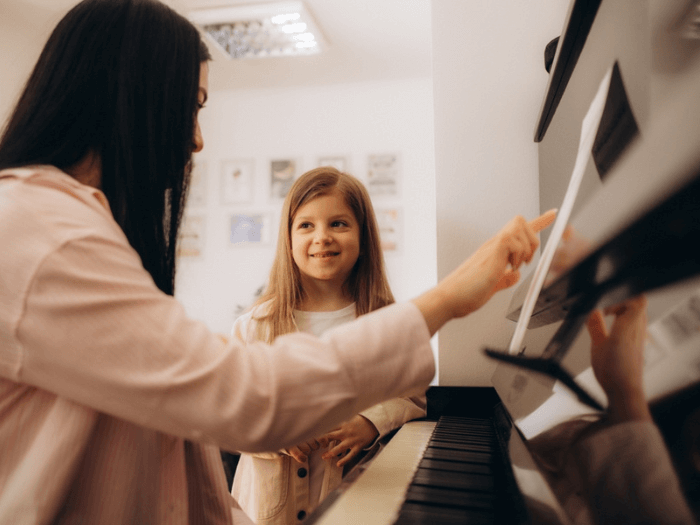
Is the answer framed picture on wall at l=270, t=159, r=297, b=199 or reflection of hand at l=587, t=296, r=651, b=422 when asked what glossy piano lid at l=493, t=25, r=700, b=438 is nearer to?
reflection of hand at l=587, t=296, r=651, b=422

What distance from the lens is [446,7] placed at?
117 cm

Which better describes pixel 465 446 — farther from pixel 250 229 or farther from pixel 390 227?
pixel 250 229

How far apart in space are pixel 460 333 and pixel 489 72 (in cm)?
62

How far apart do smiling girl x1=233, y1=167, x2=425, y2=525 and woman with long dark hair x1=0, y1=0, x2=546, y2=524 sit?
42 centimetres

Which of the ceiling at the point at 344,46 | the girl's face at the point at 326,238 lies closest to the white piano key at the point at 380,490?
the girl's face at the point at 326,238

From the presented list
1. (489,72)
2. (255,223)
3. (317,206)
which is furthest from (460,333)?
(255,223)

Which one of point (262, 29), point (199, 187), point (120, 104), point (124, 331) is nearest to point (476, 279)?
point (124, 331)

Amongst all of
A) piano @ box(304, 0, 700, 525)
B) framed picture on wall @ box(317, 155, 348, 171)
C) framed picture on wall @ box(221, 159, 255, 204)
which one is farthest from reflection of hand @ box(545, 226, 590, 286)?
framed picture on wall @ box(221, 159, 255, 204)

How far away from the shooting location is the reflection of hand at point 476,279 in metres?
0.47

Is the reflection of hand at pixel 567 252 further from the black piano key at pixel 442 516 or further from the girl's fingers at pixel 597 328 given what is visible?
the black piano key at pixel 442 516

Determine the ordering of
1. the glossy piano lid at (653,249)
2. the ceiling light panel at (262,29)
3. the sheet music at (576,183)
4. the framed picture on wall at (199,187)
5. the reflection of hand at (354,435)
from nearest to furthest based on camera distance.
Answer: the glossy piano lid at (653,249) < the sheet music at (576,183) < the reflection of hand at (354,435) < the ceiling light panel at (262,29) < the framed picture on wall at (199,187)

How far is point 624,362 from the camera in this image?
0.32 m

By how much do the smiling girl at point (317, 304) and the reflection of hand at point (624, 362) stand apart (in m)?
0.64

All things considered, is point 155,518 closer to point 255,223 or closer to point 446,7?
point 446,7
